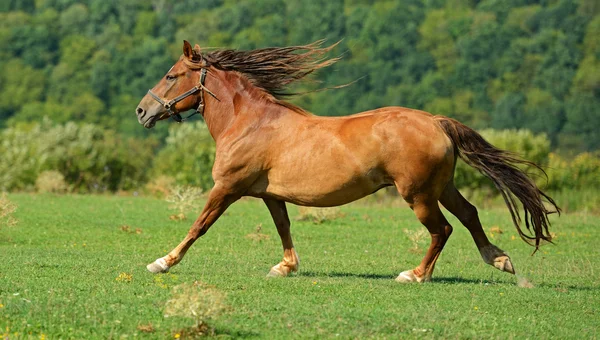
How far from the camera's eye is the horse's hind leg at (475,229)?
12423 mm

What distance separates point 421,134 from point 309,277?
2.22 m

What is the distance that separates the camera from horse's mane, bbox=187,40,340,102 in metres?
12.9

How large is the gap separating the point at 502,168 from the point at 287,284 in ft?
9.73

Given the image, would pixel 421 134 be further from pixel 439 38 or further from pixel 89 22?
pixel 89 22

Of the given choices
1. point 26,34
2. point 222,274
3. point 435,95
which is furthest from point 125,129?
point 222,274

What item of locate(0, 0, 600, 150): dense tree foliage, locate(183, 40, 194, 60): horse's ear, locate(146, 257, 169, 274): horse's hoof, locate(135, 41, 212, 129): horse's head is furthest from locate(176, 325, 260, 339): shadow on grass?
locate(0, 0, 600, 150): dense tree foliage

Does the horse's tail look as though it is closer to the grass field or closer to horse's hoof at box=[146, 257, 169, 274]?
the grass field

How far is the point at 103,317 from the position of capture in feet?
31.0

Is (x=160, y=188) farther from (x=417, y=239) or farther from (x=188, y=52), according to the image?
(x=188, y=52)

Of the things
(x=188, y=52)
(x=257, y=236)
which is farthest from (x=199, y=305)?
(x=257, y=236)

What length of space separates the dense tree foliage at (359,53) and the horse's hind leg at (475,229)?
7617 centimetres

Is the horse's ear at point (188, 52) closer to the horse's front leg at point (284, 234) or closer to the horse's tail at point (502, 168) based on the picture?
the horse's front leg at point (284, 234)

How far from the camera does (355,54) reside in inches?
4267

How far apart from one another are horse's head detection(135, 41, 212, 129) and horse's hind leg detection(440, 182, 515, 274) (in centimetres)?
322
